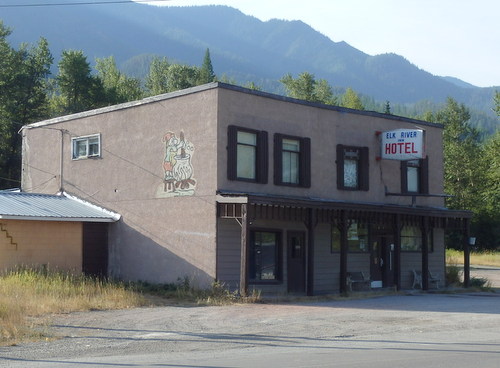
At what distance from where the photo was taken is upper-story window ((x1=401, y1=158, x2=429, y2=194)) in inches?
1175

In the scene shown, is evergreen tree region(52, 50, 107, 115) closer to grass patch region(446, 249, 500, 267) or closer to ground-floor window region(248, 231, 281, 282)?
grass patch region(446, 249, 500, 267)

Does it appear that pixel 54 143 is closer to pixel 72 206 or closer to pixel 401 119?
pixel 72 206

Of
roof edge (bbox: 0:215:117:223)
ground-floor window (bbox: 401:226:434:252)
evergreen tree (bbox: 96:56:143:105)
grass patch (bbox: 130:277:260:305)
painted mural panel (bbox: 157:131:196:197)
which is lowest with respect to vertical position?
grass patch (bbox: 130:277:260:305)

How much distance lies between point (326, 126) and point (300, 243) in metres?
4.46

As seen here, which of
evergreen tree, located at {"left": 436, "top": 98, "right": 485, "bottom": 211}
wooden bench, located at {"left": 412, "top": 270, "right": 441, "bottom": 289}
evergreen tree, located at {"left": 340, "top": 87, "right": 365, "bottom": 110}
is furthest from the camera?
evergreen tree, located at {"left": 340, "top": 87, "right": 365, "bottom": 110}

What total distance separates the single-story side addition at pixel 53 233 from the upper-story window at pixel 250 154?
567 centimetres

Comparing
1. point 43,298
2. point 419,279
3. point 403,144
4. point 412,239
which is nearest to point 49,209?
point 43,298

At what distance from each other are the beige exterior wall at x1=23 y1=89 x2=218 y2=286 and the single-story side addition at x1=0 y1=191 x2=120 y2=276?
544 millimetres

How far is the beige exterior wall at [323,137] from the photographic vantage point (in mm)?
24016

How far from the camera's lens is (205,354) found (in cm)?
1263

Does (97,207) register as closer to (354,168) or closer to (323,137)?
(323,137)

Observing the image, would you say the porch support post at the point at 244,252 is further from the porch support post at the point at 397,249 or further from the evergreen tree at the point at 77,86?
the evergreen tree at the point at 77,86

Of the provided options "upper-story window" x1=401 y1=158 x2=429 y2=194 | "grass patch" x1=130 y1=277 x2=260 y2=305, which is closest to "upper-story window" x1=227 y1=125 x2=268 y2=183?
"grass patch" x1=130 y1=277 x2=260 y2=305

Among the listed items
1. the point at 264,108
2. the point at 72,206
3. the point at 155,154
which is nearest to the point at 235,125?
the point at 264,108
